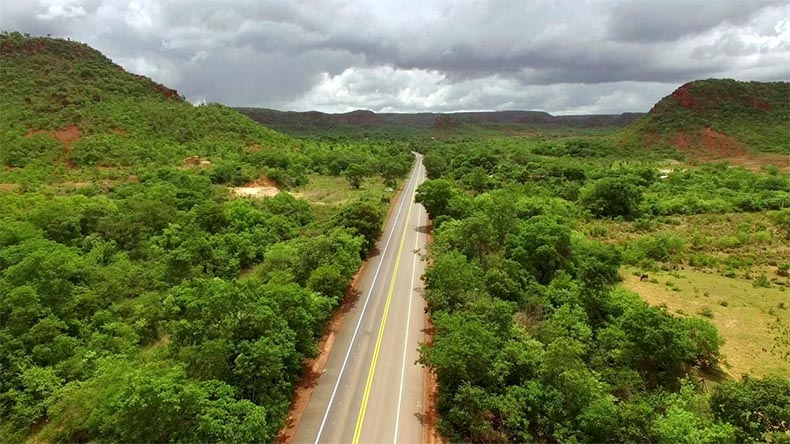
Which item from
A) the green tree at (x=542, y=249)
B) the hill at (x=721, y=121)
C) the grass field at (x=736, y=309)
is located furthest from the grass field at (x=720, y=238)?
the hill at (x=721, y=121)

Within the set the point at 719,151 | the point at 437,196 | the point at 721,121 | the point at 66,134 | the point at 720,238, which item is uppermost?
the point at 66,134

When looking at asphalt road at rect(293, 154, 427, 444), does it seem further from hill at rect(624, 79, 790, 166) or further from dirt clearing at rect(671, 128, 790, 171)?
hill at rect(624, 79, 790, 166)

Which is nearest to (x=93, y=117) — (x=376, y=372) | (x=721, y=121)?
(x=376, y=372)

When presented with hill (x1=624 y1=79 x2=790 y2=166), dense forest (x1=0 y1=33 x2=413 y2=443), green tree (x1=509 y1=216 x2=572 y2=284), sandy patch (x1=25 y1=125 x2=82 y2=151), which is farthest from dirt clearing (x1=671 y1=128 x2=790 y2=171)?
sandy patch (x1=25 y1=125 x2=82 y2=151)

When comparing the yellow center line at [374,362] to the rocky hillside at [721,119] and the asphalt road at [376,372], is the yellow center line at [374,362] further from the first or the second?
the rocky hillside at [721,119]

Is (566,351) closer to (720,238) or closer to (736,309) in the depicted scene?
(736,309)

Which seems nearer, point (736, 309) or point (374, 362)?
point (374, 362)

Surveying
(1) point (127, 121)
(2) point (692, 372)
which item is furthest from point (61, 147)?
(2) point (692, 372)
